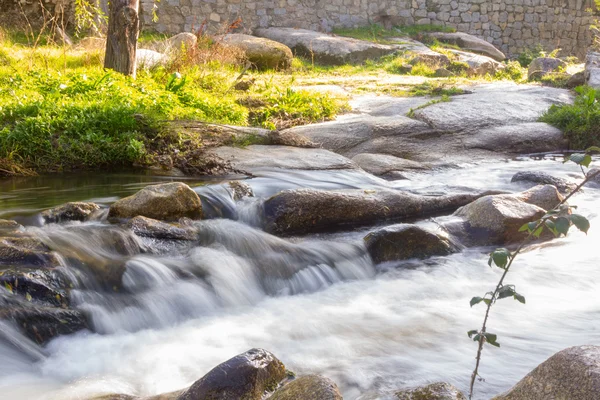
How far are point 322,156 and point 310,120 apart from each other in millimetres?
2127

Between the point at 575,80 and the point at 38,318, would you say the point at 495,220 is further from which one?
the point at 575,80

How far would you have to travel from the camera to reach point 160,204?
5.28m

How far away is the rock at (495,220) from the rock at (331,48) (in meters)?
10.6

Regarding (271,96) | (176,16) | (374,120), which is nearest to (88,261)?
(374,120)

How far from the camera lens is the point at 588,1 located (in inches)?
925

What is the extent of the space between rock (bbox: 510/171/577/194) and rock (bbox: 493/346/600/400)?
4855mm

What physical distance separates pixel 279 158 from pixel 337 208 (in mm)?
1704

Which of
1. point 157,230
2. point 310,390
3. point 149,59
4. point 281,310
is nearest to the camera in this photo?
point 310,390

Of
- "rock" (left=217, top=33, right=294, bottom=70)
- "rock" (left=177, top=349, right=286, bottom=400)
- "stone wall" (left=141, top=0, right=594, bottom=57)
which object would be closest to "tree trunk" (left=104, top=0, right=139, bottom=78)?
"rock" (left=217, top=33, right=294, bottom=70)

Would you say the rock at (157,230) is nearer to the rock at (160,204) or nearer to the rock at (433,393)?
the rock at (160,204)

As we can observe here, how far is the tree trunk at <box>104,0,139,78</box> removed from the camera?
9680 millimetres

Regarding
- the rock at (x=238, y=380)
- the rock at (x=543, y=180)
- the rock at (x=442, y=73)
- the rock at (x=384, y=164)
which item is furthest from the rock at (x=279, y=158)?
the rock at (x=442, y=73)

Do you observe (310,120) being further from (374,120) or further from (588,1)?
(588,1)

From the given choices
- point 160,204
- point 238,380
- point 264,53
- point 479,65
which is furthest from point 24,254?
point 479,65
